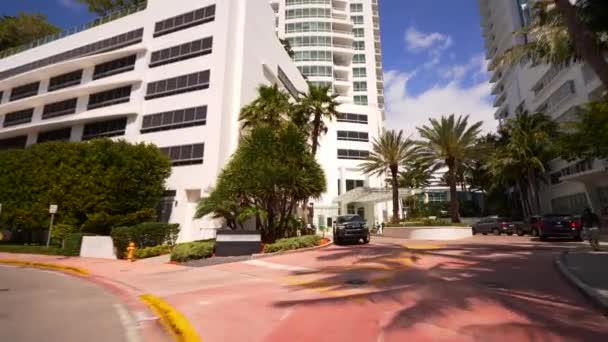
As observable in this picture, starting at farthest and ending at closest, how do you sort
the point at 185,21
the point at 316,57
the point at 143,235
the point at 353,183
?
1. the point at 316,57
2. the point at 353,183
3. the point at 185,21
4. the point at 143,235

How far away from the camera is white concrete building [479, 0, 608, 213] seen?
28641 mm

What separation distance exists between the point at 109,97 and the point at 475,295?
3324cm

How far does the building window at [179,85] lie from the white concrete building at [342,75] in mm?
20514

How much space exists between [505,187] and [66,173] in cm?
5164

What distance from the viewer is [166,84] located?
89.4 ft

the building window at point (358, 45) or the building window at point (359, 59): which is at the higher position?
the building window at point (358, 45)

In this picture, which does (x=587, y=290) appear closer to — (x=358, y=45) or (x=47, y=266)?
(x=47, y=266)

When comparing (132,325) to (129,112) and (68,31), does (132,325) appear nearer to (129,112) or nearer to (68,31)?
(129,112)

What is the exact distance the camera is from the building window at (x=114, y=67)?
29516 millimetres

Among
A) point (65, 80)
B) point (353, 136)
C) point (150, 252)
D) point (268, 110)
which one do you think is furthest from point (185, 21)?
point (353, 136)

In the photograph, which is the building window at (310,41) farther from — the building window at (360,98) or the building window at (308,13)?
the building window at (360,98)

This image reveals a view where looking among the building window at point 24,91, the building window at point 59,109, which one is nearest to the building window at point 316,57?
the building window at point 59,109

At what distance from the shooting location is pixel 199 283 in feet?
31.7

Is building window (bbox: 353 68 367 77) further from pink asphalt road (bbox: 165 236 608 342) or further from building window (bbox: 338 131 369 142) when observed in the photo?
pink asphalt road (bbox: 165 236 608 342)
